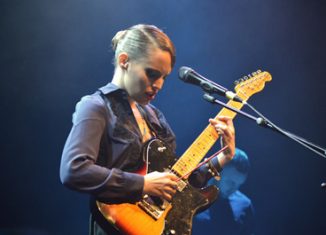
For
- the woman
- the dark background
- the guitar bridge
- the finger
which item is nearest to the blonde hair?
the woman

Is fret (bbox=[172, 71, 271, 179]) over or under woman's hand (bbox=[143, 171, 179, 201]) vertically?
over

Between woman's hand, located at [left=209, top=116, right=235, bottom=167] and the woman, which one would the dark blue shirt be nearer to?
the woman

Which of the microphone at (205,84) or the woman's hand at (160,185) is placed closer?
the woman's hand at (160,185)

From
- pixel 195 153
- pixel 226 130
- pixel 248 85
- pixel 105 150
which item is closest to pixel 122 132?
pixel 105 150

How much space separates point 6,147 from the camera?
3.06 m

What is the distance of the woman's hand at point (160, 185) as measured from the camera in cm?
168

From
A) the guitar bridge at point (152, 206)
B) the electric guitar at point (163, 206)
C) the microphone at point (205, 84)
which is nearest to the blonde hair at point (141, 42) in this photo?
the microphone at point (205, 84)

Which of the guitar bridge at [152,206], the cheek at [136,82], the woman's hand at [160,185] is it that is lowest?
the guitar bridge at [152,206]

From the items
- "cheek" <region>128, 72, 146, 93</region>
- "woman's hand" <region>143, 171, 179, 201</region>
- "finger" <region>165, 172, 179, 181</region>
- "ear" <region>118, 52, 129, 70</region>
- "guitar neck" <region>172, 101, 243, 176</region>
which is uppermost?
"ear" <region>118, 52, 129, 70</region>

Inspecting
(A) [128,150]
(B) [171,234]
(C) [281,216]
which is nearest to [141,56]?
(A) [128,150]

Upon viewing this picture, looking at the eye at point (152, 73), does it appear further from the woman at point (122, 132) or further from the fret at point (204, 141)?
the fret at point (204, 141)

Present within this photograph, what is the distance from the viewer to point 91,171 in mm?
1585

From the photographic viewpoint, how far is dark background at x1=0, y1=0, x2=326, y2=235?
10.2 ft

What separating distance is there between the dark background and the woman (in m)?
1.41
